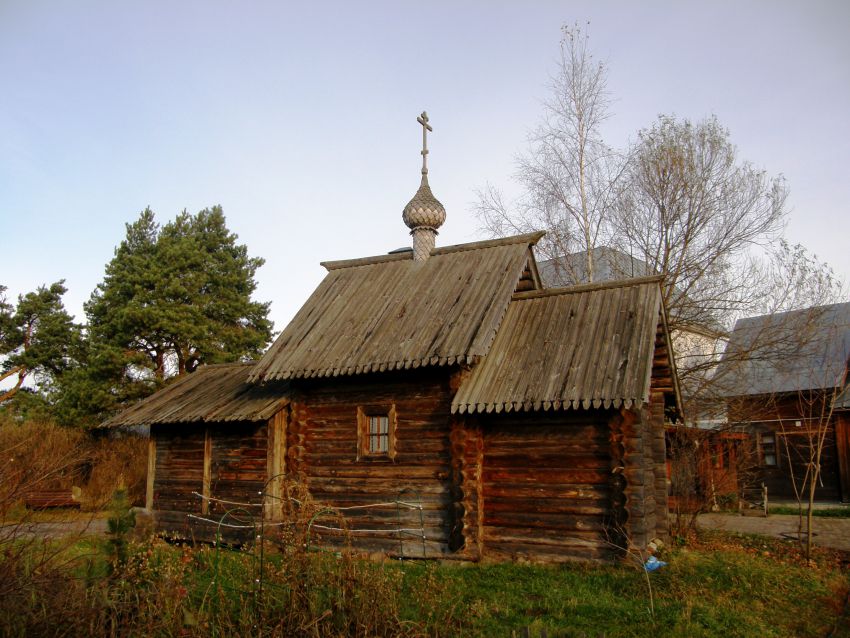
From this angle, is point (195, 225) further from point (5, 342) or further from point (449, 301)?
point (449, 301)

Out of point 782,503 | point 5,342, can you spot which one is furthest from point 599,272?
point 5,342

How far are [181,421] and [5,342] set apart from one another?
20285mm

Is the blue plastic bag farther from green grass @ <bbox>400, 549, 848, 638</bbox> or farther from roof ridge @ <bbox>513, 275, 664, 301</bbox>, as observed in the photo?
roof ridge @ <bbox>513, 275, 664, 301</bbox>

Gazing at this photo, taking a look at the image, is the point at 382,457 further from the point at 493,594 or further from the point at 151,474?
the point at 151,474

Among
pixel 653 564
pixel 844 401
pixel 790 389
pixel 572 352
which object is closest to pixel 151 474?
pixel 572 352

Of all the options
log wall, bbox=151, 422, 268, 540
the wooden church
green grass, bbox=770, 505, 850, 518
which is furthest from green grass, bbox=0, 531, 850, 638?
green grass, bbox=770, 505, 850, 518

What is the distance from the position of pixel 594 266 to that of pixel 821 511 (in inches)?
383

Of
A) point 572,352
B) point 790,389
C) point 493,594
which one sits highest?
point 790,389

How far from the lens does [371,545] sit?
480 inches

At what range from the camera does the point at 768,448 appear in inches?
1021

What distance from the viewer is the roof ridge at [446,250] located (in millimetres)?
14002

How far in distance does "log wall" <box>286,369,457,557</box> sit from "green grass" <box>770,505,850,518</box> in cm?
1354

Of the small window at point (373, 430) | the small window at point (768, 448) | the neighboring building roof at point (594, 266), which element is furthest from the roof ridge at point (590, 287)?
the small window at point (768, 448)

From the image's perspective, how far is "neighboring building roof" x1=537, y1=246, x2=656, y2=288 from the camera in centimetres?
1980
